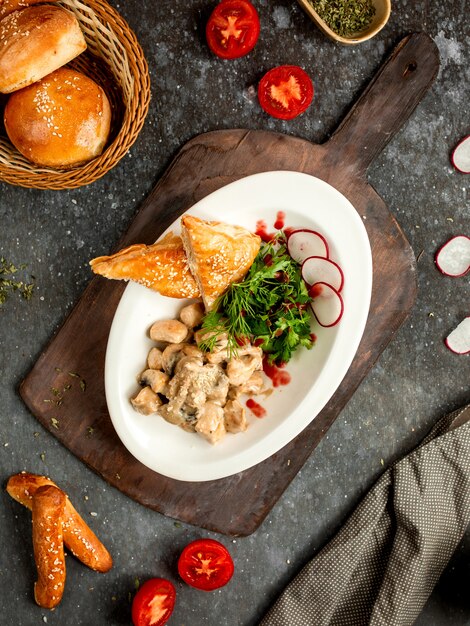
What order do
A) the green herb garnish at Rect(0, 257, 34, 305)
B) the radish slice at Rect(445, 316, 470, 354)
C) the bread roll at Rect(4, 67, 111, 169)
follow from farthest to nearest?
the radish slice at Rect(445, 316, 470, 354), the green herb garnish at Rect(0, 257, 34, 305), the bread roll at Rect(4, 67, 111, 169)

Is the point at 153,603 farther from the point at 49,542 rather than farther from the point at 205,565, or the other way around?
the point at 49,542

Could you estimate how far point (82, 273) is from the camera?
3445mm

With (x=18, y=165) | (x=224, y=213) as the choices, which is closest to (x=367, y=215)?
(x=224, y=213)

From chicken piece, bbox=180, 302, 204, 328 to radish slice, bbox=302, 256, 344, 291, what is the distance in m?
0.51

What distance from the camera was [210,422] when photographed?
127 inches

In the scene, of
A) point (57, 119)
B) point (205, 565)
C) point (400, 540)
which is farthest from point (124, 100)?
point (400, 540)

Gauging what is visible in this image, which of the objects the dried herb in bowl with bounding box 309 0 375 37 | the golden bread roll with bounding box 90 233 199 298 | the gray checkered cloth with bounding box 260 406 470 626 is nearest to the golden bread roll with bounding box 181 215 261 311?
the golden bread roll with bounding box 90 233 199 298

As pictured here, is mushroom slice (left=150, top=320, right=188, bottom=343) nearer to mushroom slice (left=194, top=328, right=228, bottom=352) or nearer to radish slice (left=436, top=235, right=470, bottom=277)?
mushroom slice (left=194, top=328, right=228, bottom=352)

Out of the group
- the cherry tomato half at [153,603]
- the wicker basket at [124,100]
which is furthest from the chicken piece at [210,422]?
the wicker basket at [124,100]

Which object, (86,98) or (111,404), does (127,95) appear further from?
(111,404)

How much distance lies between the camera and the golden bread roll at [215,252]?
10.0 feet

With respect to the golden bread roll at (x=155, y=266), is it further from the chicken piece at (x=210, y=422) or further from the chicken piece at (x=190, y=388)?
the chicken piece at (x=210, y=422)

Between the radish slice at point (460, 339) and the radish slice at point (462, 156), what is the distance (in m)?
0.77

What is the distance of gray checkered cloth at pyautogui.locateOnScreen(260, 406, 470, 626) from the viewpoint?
12.0 ft
